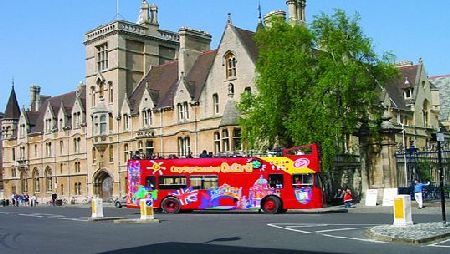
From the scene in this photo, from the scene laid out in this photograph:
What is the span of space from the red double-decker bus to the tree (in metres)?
3.40

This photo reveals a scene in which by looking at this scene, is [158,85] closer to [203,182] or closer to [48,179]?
[48,179]

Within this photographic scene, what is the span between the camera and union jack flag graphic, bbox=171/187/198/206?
33688 millimetres

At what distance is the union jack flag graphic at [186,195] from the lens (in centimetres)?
3369

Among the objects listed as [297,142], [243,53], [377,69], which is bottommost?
[297,142]

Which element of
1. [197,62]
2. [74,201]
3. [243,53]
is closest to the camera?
[243,53]

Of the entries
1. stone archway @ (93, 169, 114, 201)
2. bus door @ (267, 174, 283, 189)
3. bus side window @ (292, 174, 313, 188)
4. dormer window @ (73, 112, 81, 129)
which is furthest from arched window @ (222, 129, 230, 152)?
dormer window @ (73, 112, 81, 129)

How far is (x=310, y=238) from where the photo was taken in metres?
17.2

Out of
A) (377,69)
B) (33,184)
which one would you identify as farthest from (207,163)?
(33,184)

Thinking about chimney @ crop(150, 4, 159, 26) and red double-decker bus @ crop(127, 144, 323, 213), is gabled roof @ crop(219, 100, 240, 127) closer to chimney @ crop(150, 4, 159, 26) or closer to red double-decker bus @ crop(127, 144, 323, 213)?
red double-decker bus @ crop(127, 144, 323, 213)

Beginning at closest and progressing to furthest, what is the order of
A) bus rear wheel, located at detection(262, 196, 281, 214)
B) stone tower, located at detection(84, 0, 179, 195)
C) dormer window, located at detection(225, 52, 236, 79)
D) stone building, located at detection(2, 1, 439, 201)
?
bus rear wheel, located at detection(262, 196, 281, 214) < dormer window, located at detection(225, 52, 236, 79) < stone building, located at detection(2, 1, 439, 201) < stone tower, located at detection(84, 0, 179, 195)

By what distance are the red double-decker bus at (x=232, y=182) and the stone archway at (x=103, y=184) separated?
94.0 ft

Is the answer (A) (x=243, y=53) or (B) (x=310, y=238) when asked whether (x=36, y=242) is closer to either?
(B) (x=310, y=238)

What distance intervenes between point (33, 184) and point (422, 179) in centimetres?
5275

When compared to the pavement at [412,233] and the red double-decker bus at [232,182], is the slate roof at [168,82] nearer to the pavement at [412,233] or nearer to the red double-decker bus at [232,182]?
the red double-decker bus at [232,182]
